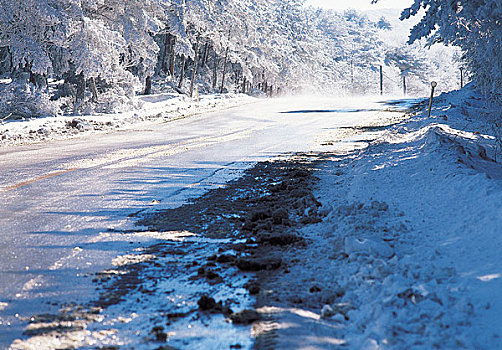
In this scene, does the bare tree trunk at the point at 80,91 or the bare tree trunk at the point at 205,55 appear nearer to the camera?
the bare tree trunk at the point at 80,91

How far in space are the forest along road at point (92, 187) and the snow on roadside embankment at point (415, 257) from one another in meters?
2.13

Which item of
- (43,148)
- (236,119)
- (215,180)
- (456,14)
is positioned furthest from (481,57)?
(236,119)

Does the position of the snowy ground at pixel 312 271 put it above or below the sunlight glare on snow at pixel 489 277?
below

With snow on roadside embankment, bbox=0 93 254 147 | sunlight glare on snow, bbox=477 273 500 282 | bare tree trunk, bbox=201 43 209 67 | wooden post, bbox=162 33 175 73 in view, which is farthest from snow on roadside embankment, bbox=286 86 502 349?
bare tree trunk, bbox=201 43 209 67

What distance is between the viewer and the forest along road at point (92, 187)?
4.29 meters

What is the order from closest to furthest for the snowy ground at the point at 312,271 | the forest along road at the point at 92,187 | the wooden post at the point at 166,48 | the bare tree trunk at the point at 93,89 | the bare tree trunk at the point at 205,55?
1. the snowy ground at the point at 312,271
2. the forest along road at the point at 92,187
3. the bare tree trunk at the point at 93,89
4. the wooden post at the point at 166,48
5. the bare tree trunk at the point at 205,55

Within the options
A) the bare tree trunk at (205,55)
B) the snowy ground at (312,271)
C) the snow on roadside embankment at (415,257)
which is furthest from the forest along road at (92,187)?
the bare tree trunk at (205,55)

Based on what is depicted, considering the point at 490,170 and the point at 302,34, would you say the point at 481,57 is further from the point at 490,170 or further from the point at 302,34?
the point at 302,34

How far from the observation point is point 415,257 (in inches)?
168

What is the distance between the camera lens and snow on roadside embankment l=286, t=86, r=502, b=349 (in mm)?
3094

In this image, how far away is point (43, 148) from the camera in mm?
13453

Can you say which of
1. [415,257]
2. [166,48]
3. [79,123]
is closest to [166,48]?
[166,48]

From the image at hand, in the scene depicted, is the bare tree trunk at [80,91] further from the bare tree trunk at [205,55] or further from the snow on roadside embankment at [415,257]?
the bare tree trunk at [205,55]

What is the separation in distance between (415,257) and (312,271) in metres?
0.91
